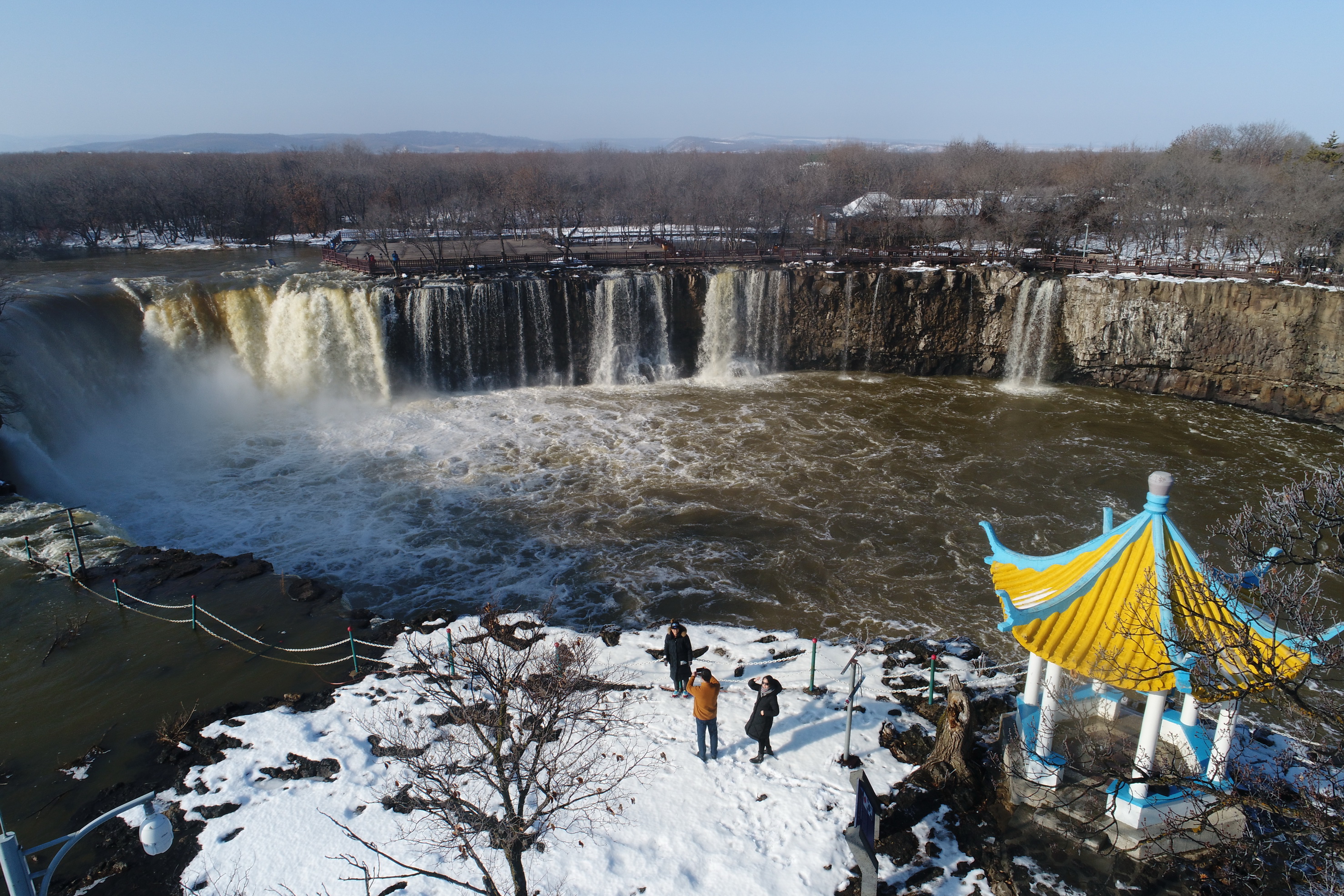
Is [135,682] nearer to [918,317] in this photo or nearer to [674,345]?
[674,345]

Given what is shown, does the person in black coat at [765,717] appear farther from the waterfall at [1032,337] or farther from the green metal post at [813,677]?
the waterfall at [1032,337]

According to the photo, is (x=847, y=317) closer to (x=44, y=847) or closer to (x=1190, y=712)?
(x=1190, y=712)

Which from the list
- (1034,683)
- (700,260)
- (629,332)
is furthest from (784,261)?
(1034,683)

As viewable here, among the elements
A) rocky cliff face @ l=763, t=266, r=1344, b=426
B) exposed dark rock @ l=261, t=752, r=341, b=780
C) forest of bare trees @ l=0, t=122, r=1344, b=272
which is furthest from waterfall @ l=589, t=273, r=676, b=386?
exposed dark rock @ l=261, t=752, r=341, b=780

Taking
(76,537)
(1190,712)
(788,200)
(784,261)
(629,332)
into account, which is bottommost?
(76,537)

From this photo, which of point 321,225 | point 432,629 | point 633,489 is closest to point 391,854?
point 432,629

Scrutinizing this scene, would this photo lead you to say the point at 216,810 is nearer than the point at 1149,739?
No
